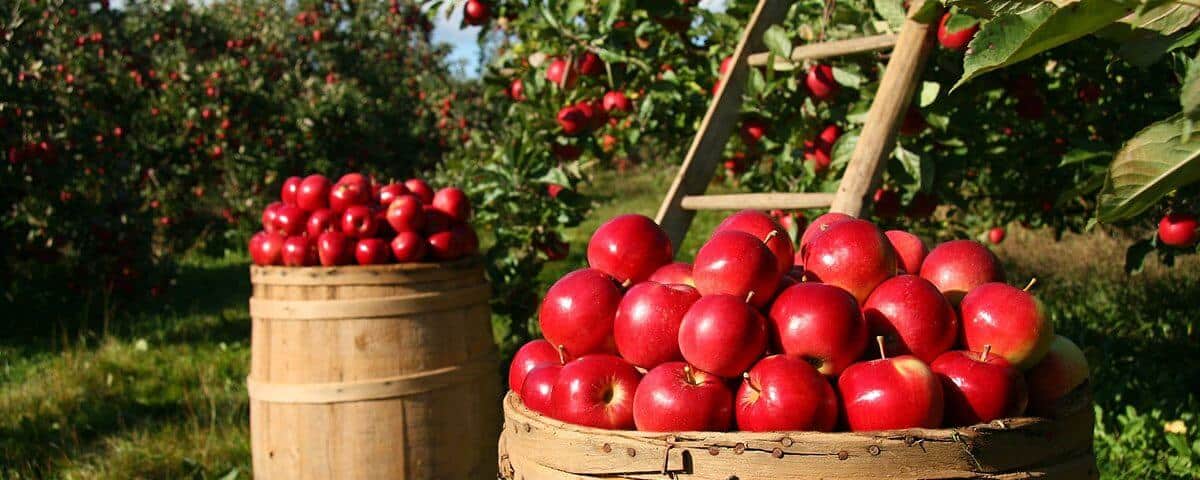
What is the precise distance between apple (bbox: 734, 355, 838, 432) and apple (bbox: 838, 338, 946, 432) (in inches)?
1.2

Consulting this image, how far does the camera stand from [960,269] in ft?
4.46

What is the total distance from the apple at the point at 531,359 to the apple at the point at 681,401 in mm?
260

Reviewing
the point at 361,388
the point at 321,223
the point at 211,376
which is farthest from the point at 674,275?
the point at 211,376

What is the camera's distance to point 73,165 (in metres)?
5.88

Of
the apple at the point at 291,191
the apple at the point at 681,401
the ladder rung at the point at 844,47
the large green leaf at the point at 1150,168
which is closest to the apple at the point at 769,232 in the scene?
the apple at the point at 681,401

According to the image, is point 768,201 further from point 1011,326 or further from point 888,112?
point 1011,326

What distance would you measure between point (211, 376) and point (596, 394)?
11.0 feet

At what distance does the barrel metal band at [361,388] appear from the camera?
7.71 ft

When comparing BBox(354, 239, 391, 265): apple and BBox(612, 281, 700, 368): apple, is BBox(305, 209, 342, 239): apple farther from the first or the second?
BBox(612, 281, 700, 368): apple

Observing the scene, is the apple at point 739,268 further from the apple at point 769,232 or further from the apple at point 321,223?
the apple at point 321,223

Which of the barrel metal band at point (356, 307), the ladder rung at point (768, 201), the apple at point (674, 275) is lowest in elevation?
the barrel metal band at point (356, 307)

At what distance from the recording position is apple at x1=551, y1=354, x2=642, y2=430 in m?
1.21

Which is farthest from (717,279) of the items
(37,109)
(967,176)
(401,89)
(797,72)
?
(401,89)

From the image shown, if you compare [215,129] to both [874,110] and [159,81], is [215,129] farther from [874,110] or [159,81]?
[874,110]
